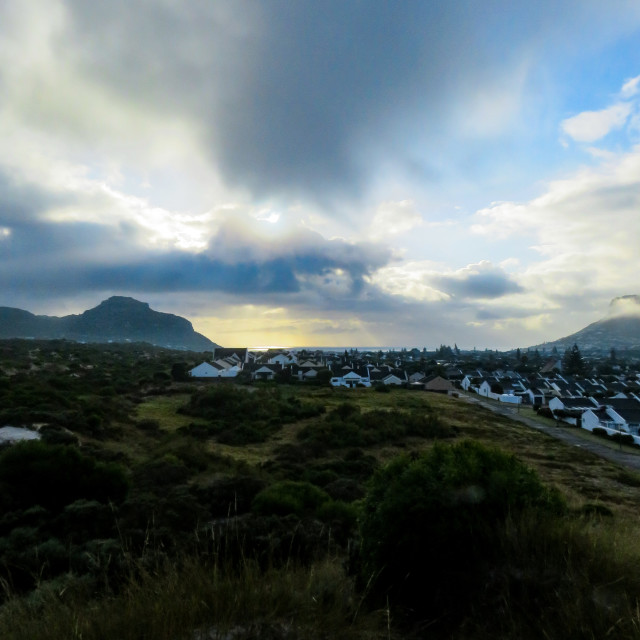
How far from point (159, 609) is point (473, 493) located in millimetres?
3290

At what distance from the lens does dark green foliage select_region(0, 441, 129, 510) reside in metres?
9.94

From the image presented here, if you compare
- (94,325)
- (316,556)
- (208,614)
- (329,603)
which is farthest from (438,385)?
(94,325)

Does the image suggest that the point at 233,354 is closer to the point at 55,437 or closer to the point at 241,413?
the point at 241,413

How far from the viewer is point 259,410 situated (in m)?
32.9

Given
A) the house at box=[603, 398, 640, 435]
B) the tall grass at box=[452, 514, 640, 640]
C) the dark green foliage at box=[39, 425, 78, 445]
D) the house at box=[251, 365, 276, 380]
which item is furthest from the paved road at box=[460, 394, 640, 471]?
the house at box=[251, 365, 276, 380]

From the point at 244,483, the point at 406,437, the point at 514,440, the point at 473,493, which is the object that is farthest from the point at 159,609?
the point at 514,440

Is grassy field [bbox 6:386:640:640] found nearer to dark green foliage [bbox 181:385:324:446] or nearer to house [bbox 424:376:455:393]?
dark green foliage [bbox 181:385:324:446]

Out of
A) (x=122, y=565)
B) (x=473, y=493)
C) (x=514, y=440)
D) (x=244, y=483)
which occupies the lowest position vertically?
(x=514, y=440)

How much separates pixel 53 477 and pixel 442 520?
10.0m

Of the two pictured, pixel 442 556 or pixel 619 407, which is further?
pixel 619 407

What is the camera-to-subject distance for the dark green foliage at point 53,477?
994 cm

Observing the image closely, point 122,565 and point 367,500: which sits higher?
point 367,500

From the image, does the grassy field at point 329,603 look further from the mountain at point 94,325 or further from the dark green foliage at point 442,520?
the mountain at point 94,325

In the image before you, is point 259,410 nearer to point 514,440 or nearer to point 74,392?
point 74,392
